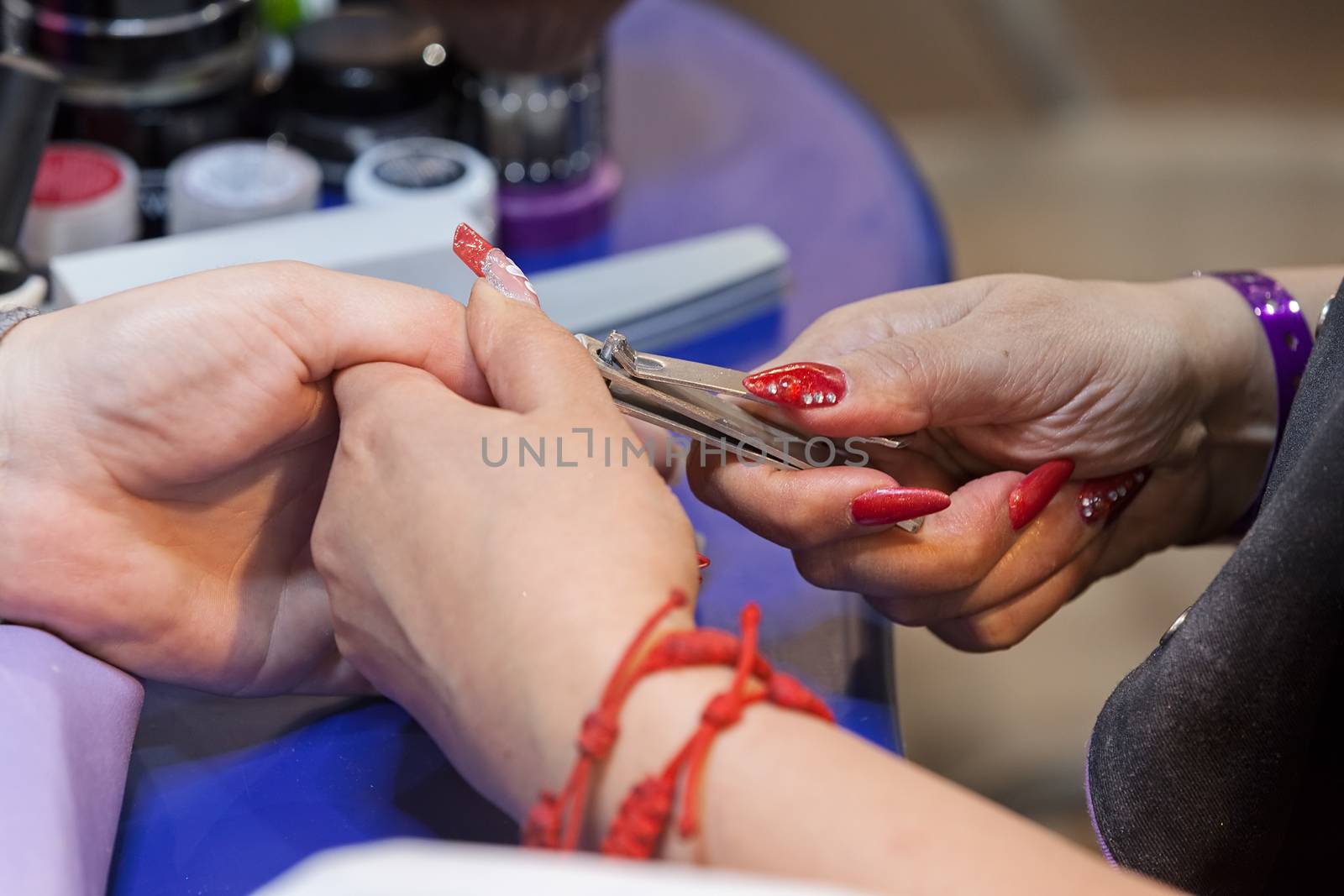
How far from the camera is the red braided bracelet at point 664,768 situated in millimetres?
323

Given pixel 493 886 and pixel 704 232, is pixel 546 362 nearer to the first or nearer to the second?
pixel 493 886

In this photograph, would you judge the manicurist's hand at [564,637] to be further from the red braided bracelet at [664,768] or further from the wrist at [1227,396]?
the wrist at [1227,396]

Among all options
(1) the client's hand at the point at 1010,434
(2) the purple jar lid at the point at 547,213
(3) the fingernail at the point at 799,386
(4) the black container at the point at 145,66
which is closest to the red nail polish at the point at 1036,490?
(1) the client's hand at the point at 1010,434

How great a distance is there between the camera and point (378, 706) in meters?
0.47

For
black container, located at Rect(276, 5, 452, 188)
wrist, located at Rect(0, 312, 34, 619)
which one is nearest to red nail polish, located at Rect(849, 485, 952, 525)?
wrist, located at Rect(0, 312, 34, 619)

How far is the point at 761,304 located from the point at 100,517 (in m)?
0.36

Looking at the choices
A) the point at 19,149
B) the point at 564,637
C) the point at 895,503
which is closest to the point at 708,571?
the point at 895,503

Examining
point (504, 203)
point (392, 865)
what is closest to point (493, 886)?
point (392, 865)

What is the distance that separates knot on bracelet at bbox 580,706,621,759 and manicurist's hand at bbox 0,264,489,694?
0.15m

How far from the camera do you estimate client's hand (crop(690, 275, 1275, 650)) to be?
469 millimetres

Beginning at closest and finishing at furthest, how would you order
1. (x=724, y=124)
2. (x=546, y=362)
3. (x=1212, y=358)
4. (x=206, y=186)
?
1. (x=546, y=362)
2. (x=1212, y=358)
3. (x=206, y=186)
4. (x=724, y=124)

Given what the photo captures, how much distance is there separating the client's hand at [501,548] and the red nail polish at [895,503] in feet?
0.36

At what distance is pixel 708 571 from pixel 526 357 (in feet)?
0.57

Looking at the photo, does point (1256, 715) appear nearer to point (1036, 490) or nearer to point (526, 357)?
point (1036, 490)
